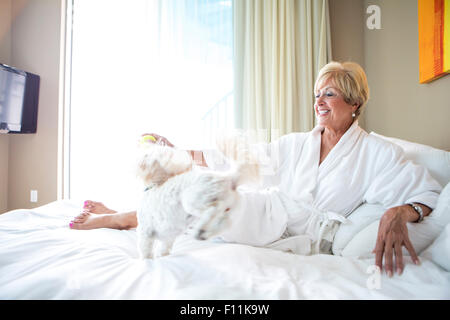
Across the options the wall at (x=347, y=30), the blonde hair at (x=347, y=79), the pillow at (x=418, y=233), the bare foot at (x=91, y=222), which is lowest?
the bare foot at (x=91, y=222)

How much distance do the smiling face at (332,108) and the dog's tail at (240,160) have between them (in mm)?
684

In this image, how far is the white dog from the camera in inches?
17.6

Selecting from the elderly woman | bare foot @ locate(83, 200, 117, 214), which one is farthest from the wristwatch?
bare foot @ locate(83, 200, 117, 214)

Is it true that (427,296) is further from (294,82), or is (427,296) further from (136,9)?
(136,9)

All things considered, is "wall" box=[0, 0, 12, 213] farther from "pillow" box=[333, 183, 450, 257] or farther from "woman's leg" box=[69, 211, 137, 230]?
"pillow" box=[333, 183, 450, 257]

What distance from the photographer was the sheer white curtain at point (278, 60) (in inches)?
81.4

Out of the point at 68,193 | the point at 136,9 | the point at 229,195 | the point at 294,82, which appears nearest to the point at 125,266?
the point at 229,195

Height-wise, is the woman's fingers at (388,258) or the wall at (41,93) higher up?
the wall at (41,93)

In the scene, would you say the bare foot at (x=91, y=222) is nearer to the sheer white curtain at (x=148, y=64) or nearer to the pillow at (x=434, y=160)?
the sheer white curtain at (x=148, y=64)

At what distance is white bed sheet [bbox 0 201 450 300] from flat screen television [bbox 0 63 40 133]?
1.75 meters

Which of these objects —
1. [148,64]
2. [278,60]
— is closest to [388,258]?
[278,60]

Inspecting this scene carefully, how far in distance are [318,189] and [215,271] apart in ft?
1.89

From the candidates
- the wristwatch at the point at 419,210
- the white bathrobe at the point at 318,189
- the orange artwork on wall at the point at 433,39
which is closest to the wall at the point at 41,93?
the white bathrobe at the point at 318,189

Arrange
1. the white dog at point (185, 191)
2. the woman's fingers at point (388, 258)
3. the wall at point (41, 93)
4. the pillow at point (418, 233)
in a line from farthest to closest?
the wall at point (41, 93) → the pillow at point (418, 233) → the woman's fingers at point (388, 258) → the white dog at point (185, 191)
